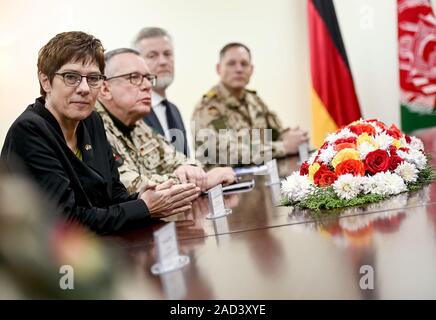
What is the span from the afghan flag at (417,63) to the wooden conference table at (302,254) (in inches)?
158

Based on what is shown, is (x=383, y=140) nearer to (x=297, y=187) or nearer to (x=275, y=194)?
(x=297, y=187)

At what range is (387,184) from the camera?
78.0 inches

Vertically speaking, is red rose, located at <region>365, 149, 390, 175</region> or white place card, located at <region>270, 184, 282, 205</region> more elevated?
red rose, located at <region>365, 149, 390, 175</region>

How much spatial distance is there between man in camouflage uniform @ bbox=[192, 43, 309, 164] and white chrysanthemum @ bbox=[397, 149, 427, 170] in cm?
186

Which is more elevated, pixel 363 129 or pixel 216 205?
pixel 363 129

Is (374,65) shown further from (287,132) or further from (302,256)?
(302,256)

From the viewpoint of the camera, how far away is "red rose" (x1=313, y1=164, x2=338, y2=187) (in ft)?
6.64

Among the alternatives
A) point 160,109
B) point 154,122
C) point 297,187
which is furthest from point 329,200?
point 160,109

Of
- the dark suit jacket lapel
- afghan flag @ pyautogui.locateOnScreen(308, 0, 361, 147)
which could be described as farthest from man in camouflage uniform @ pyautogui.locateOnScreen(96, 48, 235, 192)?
afghan flag @ pyautogui.locateOnScreen(308, 0, 361, 147)

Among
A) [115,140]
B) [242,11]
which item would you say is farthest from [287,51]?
[115,140]

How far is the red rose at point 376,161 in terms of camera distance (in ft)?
6.61

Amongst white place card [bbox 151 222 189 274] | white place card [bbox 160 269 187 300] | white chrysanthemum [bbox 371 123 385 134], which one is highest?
white chrysanthemum [bbox 371 123 385 134]

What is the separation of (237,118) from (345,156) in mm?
2458

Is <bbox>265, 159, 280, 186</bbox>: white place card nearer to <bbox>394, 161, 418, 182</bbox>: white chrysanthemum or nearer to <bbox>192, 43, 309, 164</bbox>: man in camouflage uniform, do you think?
<bbox>394, 161, 418, 182</bbox>: white chrysanthemum
